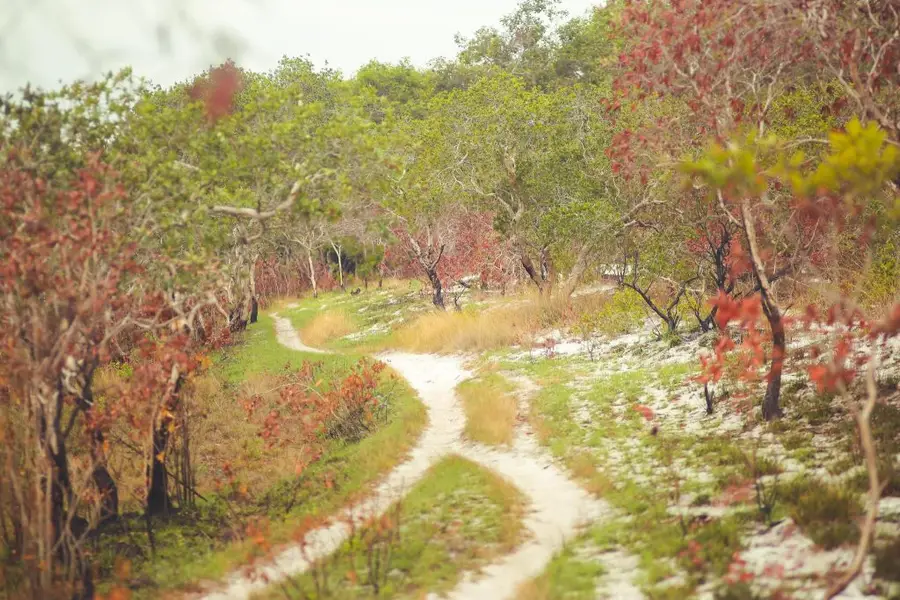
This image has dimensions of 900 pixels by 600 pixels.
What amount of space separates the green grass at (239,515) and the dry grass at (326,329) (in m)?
14.5

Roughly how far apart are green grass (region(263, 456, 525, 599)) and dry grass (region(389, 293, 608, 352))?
10966 millimetres

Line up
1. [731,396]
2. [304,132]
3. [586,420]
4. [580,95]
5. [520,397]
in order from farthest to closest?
[580,95], [520,397], [586,420], [731,396], [304,132]

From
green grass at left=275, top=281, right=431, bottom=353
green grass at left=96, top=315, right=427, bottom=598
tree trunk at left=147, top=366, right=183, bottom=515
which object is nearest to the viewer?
green grass at left=96, top=315, right=427, bottom=598

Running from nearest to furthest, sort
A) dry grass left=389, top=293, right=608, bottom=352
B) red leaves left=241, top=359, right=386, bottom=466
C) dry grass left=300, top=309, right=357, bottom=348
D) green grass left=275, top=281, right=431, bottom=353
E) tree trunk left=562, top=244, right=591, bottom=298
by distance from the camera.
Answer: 1. red leaves left=241, top=359, right=386, bottom=466
2. dry grass left=389, top=293, right=608, bottom=352
3. tree trunk left=562, top=244, right=591, bottom=298
4. green grass left=275, top=281, right=431, bottom=353
5. dry grass left=300, top=309, right=357, bottom=348

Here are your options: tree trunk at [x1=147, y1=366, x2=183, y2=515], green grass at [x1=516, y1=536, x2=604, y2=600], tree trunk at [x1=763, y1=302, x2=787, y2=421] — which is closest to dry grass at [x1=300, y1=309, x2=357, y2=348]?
tree trunk at [x1=147, y1=366, x2=183, y2=515]

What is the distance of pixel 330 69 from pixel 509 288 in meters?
31.2

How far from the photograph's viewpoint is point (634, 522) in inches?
312

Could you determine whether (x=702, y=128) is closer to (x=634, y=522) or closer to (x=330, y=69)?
(x=634, y=522)

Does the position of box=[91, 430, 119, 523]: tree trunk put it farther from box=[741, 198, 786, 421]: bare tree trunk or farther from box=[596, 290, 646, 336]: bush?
box=[596, 290, 646, 336]: bush

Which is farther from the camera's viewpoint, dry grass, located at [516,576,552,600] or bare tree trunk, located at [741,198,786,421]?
bare tree trunk, located at [741,198,786,421]

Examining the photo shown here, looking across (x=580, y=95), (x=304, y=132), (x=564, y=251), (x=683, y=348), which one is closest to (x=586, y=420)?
(x=683, y=348)

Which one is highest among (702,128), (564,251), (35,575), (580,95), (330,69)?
(330,69)

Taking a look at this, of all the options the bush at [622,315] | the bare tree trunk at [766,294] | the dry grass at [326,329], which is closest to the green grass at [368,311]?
the dry grass at [326,329]

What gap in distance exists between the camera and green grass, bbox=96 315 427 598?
8398mm
